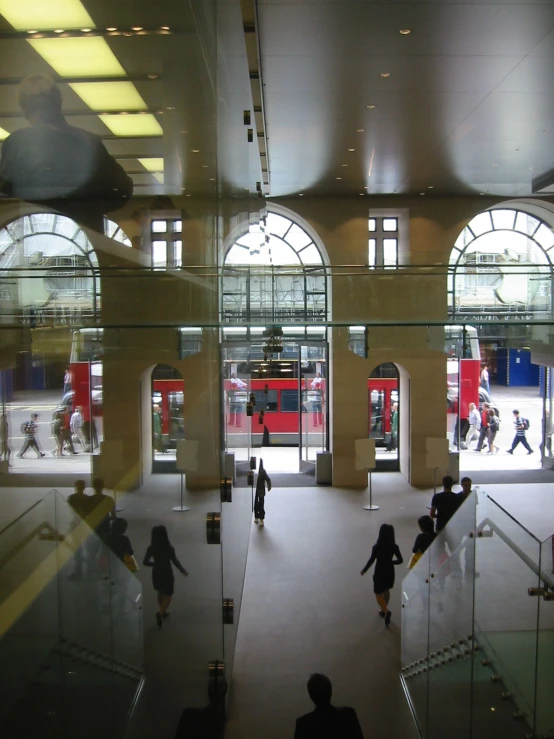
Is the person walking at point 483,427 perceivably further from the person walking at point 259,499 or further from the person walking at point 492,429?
the person walking at point 259,499

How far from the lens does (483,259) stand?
50.1 ft

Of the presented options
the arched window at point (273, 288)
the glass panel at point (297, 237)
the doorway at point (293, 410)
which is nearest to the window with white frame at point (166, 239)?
the arched window at point (273, 288)

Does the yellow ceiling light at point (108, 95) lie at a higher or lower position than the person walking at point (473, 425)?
higher

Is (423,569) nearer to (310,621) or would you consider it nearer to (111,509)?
(310,621)

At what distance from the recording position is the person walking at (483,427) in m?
15.8

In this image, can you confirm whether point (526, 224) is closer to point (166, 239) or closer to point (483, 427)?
point (483, 427)

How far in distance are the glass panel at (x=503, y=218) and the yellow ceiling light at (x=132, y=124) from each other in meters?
15.8

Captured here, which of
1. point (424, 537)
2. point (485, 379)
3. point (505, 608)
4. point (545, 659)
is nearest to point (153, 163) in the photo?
point (545, 659)

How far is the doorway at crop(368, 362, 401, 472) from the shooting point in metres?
15.7

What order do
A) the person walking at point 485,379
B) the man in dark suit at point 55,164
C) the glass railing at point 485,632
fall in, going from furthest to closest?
1. the person walking at point 485,379
2. the glass railing at point 485,632
3. the man in dark suit at point 55,164

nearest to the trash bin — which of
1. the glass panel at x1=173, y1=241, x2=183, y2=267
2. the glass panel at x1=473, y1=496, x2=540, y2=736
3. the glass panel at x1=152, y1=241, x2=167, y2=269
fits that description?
the glass panel at x1=473, y1=496, x2=540, y2=736

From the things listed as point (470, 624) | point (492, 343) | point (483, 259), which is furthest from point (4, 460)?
point (483, 259)

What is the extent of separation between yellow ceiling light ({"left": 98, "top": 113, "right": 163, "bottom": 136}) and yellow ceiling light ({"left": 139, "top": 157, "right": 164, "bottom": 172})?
0.04 metres

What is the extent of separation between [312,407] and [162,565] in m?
14.1
